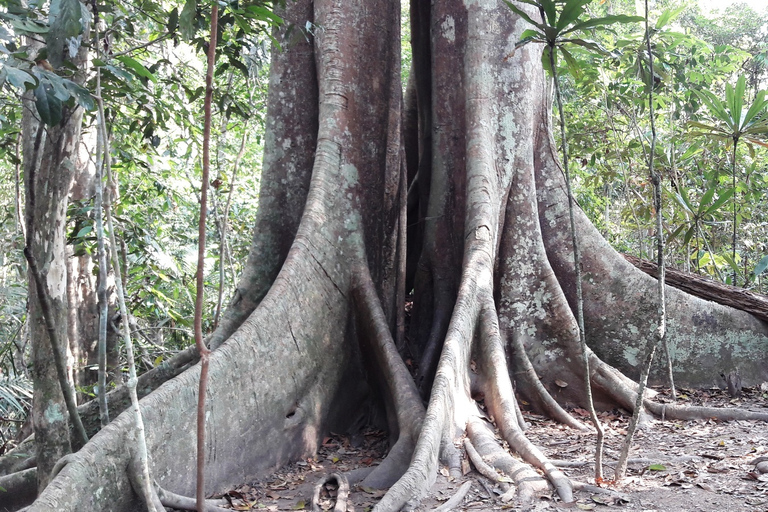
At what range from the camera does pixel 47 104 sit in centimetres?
219

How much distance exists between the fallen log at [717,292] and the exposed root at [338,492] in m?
3.49

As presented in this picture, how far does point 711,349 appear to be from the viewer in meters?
5.05

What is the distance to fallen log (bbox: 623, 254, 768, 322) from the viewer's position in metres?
5.08

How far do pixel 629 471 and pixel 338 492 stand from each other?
1.48 m

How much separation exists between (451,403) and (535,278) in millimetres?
1664

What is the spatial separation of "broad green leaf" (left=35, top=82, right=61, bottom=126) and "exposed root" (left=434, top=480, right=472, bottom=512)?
2.18m

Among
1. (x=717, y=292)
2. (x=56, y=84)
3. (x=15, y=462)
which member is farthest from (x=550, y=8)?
(x=15, y=462)

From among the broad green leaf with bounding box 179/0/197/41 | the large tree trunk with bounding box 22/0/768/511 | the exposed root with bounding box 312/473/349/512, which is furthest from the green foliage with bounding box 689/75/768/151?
the broad green leaf with bounding box 179/0/197/41

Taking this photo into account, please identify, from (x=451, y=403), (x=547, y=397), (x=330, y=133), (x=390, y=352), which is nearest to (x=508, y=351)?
(x=547, y=397)

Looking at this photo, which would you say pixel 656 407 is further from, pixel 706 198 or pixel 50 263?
pixel 50 263

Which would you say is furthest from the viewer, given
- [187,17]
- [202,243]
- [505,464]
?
[505,464]

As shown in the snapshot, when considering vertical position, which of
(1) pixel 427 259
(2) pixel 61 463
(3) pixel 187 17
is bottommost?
(2) pixel 61 463

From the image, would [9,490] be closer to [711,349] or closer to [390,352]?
[390,352]

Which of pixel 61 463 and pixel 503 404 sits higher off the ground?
pixel 503 404
